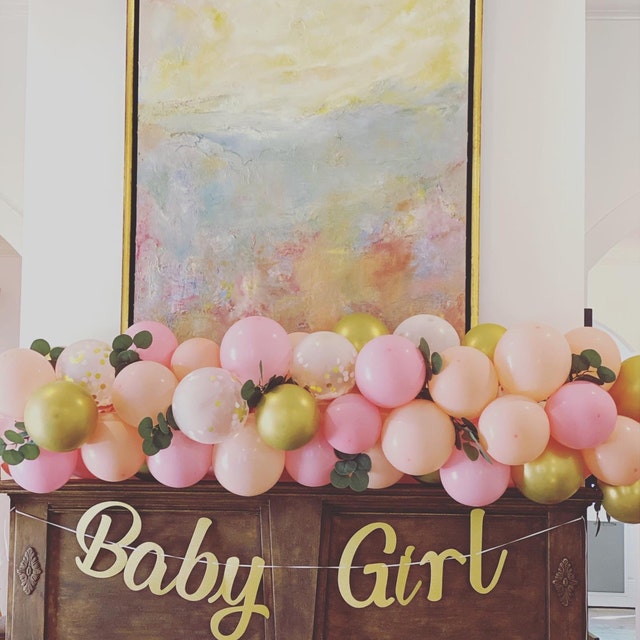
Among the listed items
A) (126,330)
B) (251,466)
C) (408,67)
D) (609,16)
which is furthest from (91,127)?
(609,16)

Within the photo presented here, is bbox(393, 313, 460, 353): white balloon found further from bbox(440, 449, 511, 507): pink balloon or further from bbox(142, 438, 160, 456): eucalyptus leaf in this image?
bbox(142, 438, 160, 456): eucalyptus leaf

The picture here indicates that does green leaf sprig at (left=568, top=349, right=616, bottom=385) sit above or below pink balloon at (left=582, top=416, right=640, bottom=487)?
above

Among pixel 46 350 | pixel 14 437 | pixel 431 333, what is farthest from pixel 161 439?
pixel 431 333

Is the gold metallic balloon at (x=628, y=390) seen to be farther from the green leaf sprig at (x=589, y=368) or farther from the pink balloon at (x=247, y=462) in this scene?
the pink balloon at (x=247, y=462)

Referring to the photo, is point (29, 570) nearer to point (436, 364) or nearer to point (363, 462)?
point (363, 462)

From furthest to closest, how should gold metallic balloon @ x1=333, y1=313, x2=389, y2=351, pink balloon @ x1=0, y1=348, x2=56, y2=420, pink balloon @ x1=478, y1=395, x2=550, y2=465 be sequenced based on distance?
gold metallic balloon @ x1=333, y1=313, x2=389, y2=351
pink balloon @ x1=0, y1=348, x2=56, y2=420
pink balloon @ x1=478, y1=395, x2=550, y2=465

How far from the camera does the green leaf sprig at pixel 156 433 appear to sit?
1834 millimetres

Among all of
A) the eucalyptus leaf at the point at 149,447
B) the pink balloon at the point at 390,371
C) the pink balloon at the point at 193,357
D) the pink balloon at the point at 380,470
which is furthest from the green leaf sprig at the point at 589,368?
the eucalyptus leaf at the point at 149,447

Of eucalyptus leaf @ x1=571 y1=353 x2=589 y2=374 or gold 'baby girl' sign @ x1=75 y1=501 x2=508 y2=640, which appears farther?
gold 'baby girl' sign @ x1=75 y1=501 x2=508 y2=640

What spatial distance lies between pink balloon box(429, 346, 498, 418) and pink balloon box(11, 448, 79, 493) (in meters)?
0.89

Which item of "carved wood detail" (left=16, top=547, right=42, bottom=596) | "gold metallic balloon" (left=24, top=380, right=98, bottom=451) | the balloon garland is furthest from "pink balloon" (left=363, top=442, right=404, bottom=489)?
"carved wood detail" (left=16, top=547, right=42, bottom=596)

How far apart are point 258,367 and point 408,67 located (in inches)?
39.7

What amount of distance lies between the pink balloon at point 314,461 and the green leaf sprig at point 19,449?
60 centimetres

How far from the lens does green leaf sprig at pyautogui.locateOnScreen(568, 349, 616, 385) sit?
6.22 feet
